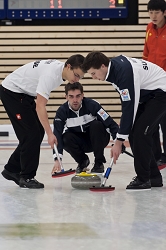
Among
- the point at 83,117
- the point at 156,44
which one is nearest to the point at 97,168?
the point at 83,117

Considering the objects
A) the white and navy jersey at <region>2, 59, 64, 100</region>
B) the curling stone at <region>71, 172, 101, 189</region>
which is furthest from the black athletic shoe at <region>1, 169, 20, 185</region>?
the white and navy jersey at <region>2, 59, 64, 100</region>

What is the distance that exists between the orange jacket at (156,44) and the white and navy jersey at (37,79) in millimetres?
1660

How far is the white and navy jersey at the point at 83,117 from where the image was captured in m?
5.04

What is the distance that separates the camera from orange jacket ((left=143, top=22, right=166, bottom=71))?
559cm

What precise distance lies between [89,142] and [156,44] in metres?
1.26

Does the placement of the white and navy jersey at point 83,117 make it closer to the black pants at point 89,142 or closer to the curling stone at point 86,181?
the black pants at point 89,142

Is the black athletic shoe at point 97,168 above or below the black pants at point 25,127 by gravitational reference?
below

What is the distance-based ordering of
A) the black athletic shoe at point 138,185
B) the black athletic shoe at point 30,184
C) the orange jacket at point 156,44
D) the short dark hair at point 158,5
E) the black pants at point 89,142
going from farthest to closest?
1. the orange jacket at point 156,44
2. the short dark hair at point 158,5
3. the black pants at point 89,142
4. the black athletic shoe at point 30,184
5. the black athletic shoe at point 138,185

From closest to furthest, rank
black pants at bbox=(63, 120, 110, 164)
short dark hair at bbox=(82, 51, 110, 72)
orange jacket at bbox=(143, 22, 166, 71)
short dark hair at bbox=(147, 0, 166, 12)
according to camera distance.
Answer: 1. short dark hair at bbox=(82, 51, 110, 72)
2. black pants at bbox=(63, 120, 110, 164)
3. short dark hair at bbox=(147, 0, 166, 12)
4. orange jacket at bbox=(143, 22, 166, 71)

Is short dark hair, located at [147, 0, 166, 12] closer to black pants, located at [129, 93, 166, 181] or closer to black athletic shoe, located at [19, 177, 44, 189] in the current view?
black pants, located at [129, 93, 166, 181]

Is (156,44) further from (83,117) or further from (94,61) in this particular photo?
(94,61)

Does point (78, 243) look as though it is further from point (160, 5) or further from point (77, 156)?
point (160, 5)

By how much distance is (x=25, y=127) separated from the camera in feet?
13.9

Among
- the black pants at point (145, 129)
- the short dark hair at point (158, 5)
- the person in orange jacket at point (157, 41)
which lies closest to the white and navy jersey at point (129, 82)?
the black pants at point (145, 129)
